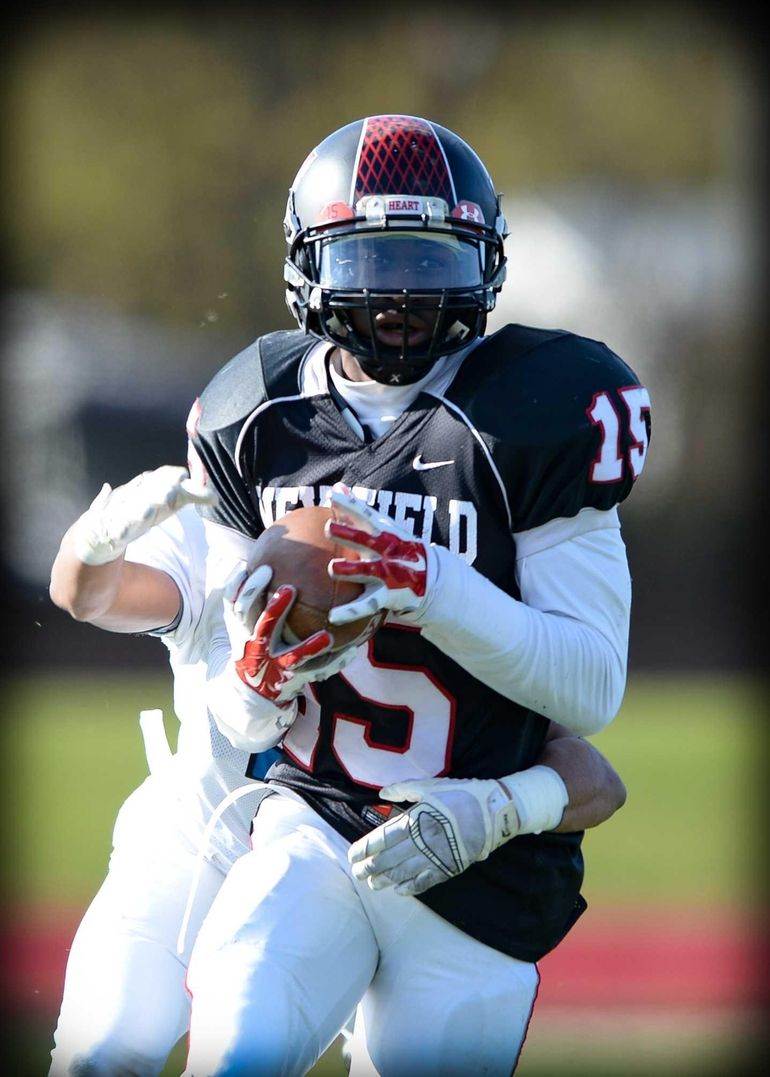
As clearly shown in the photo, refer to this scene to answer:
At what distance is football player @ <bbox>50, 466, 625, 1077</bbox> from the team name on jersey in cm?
19

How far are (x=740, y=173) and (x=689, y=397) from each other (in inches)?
79.5

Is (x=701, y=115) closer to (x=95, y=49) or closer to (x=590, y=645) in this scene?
(x=95, y=49)

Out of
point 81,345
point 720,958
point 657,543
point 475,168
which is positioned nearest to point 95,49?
point 81,345

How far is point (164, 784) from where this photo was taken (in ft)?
8.77

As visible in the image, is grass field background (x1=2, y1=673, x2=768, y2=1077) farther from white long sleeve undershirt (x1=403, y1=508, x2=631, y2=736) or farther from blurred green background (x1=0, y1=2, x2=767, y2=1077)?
white long sleeve undershirt (x1=403, y1=508, x2=631, y2=736)

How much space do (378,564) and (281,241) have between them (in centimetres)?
1203

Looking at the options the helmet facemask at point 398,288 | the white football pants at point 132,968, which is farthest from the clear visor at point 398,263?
the white football pants at point 132,968

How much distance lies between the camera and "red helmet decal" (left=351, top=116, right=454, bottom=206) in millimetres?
2408

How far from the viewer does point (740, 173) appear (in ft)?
44.2

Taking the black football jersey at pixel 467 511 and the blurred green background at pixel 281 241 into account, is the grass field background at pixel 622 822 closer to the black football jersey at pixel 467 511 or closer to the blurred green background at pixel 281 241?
the blurred green background at pixel 281 241

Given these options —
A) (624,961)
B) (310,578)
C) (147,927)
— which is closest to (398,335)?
(310,578)

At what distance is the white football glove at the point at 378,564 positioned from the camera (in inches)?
82.1

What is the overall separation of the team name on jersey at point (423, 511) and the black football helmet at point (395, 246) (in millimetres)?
200

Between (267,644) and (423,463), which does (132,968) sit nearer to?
(267,644)
